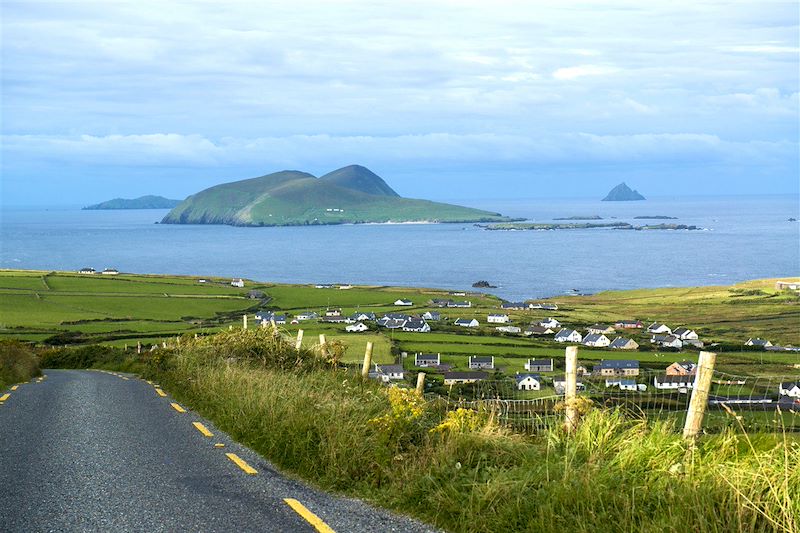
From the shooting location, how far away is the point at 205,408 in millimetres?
15242

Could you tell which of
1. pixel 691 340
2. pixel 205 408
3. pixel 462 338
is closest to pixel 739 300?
pixel 691 340

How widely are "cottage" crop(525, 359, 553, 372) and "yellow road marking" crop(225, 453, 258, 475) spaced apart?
3758cm

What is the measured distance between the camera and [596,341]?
64.3 m

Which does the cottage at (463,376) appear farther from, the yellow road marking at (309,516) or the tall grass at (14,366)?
the yellow road marking at (309,516)

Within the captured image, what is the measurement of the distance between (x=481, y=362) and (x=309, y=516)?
43.8m

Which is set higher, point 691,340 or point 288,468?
point 288,468

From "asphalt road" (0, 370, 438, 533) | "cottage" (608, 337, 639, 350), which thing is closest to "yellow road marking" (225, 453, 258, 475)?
"asphalt road" (0, 370, 438, 533)

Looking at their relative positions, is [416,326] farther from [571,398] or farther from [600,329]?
[571,398]

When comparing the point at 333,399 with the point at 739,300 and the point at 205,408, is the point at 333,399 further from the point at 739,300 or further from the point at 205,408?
the point at 739,300

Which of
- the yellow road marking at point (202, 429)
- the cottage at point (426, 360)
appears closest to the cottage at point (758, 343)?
the cottage at point (426, 360)

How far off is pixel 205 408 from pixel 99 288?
93084mm

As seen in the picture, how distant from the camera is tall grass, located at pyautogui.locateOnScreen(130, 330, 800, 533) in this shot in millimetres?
6750

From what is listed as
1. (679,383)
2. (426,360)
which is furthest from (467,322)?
(679,383)

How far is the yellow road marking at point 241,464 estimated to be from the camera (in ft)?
33.4
